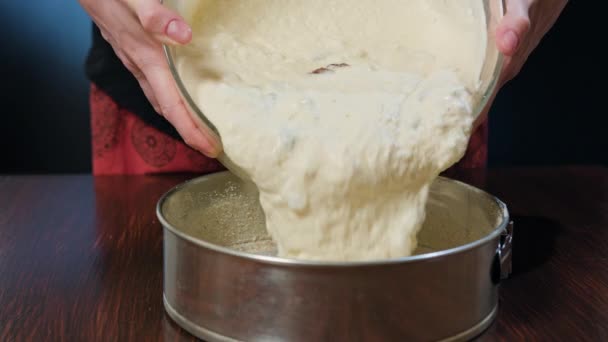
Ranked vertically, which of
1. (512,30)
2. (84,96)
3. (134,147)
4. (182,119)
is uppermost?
(512,30)

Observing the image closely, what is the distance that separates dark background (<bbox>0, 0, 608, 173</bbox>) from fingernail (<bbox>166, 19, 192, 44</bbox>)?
1.45 metres

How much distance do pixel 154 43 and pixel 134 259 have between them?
29 cm

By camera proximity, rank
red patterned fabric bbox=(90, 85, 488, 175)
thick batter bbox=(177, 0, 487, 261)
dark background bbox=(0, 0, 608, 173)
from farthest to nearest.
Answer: dark background bbox=(0, 0, 608, 173), red patterned fabric bbox=(90, 85, 488, 175), thick batter bbox=(177, 0, 487, 261)

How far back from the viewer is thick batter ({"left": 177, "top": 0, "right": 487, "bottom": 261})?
637mm

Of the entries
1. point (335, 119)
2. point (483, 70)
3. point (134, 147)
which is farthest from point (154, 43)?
point (134, 147)

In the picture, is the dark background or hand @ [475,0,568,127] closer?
hand @ [475,0,568,127]

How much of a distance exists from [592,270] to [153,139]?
0.80 metres

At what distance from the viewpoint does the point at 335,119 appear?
0.65 metres

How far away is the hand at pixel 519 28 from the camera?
A: 69cm

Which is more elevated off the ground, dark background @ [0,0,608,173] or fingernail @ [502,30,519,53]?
fingernail @ [502,30,519,53]

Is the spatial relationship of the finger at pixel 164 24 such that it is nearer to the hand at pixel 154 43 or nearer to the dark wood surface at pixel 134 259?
the hand at pixel 154 43

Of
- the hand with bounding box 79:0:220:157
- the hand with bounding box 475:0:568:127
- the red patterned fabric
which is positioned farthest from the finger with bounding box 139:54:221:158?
the red patterned fabric

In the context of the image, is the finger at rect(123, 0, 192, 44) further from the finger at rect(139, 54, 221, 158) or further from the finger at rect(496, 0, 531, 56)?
the finger at rect(496, 0, 531, 56)

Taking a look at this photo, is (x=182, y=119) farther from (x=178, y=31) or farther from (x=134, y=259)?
(x=134, y=259)
